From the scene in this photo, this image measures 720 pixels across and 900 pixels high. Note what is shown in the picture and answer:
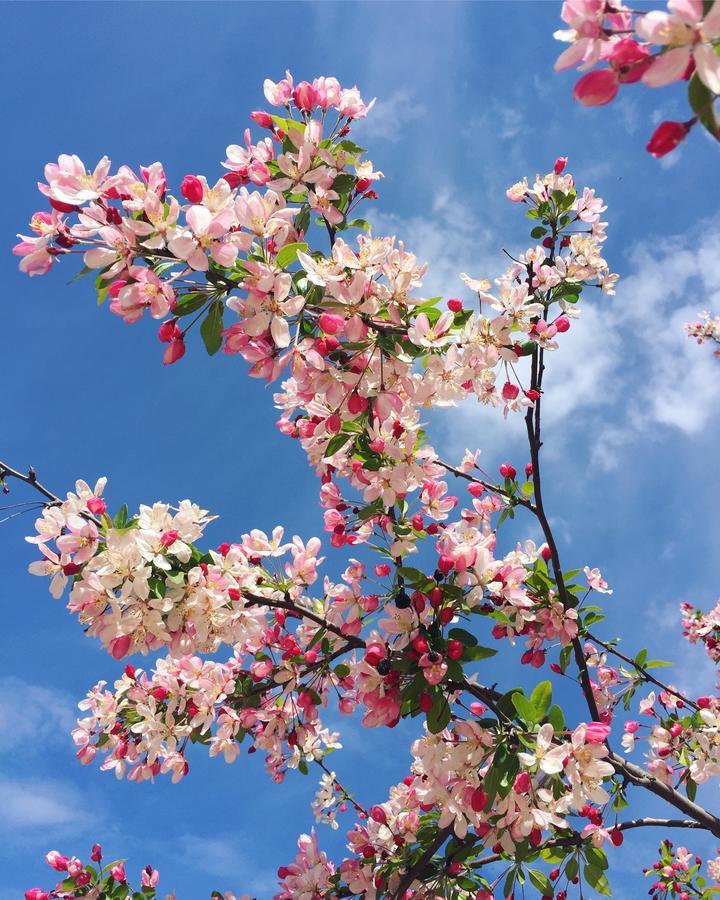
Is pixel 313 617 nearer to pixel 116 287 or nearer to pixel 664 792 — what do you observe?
pixel 116 287

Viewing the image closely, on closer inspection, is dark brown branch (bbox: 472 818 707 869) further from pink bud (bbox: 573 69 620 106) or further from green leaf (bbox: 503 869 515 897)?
pink bud (bbox: 573 69 620 106)

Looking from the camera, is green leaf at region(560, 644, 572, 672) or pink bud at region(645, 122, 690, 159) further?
green leaf at region(560, 644, 572, 672)

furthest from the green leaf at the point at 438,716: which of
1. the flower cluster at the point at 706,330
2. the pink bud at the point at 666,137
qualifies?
the flower cluster at the point at 706,330

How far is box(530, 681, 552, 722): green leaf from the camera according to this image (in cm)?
235

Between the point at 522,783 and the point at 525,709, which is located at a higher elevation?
the point at 525,709

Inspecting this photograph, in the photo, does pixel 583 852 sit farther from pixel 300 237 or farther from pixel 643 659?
pixel 300 237

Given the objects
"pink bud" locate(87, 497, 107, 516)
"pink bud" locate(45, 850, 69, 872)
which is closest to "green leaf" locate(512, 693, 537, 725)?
"pink bud" locate(87, 497, 107, 516)

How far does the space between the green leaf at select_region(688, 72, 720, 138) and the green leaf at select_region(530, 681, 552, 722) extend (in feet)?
6.21

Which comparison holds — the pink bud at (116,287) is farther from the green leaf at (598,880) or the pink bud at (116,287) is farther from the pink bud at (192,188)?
the green leaf at (598,880)

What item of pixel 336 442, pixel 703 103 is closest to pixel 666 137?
pixel 703 103

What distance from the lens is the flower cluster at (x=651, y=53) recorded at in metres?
1.14

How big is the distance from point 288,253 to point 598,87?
3.83 ft

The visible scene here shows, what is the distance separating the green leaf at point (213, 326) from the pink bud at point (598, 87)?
135cm

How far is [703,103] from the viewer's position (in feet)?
3.83
